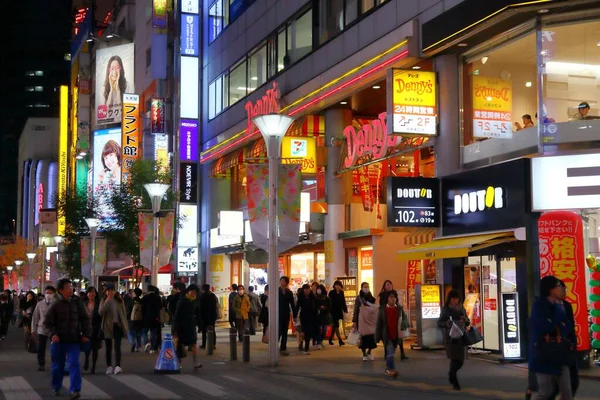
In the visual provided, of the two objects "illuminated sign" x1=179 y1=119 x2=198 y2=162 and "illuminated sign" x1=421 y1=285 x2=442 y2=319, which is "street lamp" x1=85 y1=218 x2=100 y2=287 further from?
"illuminated sign" x1=421 y1=285 x2=442 y2=319

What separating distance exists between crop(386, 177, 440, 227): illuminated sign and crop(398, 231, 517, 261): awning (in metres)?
0.73

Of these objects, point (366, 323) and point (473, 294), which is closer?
point (366, 323)

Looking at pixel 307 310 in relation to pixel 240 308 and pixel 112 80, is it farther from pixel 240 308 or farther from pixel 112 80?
pixel 112 80

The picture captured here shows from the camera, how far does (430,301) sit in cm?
2197

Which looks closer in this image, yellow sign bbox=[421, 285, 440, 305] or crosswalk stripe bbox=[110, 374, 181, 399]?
crosswalk stripe bbox=[110, 374, 181, 399]

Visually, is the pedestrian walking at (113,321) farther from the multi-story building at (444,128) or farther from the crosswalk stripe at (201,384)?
the multi-story building at (444,128)

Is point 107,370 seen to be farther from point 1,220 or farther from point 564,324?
point 1,220

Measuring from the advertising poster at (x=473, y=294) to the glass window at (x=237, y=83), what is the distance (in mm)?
18348

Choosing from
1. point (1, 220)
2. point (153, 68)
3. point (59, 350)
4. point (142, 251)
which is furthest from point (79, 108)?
point (1, 220)

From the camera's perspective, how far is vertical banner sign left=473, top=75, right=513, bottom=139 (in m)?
20.9

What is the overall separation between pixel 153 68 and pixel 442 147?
33.1 m

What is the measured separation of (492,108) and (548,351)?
41.7 feet

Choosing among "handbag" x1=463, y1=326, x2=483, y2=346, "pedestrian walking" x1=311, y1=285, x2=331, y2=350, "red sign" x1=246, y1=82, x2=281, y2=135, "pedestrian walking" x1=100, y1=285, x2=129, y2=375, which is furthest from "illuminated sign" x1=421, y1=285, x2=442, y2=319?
"red sign" x1=246, y1=82, x2=281, y2=135

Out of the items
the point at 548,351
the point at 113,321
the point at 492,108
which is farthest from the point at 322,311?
the point at 548,351
